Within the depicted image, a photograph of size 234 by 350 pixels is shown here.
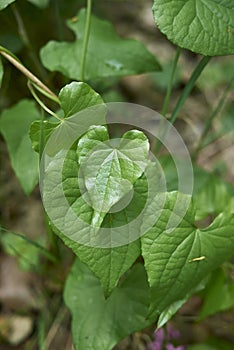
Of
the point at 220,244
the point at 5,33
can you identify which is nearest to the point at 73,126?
the point at 220,244

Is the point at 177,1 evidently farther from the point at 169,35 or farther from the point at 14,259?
the point at 14,259

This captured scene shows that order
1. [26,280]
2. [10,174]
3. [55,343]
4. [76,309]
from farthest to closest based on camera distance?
[10,174]
[26,280]
[55,343]
[76,309]

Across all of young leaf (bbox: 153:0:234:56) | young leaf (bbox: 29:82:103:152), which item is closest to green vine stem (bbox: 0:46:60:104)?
young leaf (bbox: 29:82:103:152)

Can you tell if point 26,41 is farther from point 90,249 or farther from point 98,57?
point 90,249

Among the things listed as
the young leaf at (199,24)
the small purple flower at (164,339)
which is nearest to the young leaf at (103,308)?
the small purple flower at (164,339)

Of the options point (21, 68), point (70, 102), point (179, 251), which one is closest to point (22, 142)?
point (21, 68)

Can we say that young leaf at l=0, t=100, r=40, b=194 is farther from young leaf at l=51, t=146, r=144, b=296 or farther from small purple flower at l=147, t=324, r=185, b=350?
small purple flower at l=147, t=324, r=185, b=350
